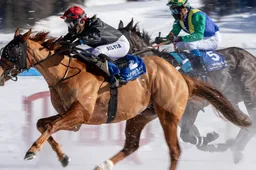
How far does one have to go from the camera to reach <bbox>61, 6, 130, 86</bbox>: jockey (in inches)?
261

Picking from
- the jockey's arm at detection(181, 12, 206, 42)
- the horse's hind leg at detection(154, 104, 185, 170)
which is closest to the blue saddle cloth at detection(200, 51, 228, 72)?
the jockey's arm at detection(181, 12, 206, 42)

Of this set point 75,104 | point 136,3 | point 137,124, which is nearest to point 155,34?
point 136,3

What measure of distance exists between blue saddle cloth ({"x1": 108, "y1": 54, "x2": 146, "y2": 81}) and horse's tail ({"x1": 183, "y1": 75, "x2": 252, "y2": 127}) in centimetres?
60

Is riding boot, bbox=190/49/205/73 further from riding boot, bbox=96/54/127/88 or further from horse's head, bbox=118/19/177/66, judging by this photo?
riding boot, bbox=96/54/127/88

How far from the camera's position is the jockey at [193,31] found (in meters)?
8.44

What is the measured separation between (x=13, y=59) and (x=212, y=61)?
10.0 feet

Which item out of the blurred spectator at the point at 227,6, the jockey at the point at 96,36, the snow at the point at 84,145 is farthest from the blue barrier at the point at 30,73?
the blurred spectator at the point at 227,6

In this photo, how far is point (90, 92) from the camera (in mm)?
6672

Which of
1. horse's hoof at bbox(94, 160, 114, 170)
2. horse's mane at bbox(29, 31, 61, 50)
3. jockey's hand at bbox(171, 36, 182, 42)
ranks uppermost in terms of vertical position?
horse's mane at bbox(29, 31, 61, 50)

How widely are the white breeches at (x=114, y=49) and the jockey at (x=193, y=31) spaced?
1.48 metres

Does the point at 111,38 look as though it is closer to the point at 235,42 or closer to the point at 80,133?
the point at 80,133

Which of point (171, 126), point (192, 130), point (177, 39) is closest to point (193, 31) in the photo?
point (177, 39)

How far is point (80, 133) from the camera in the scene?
8719 millimetres

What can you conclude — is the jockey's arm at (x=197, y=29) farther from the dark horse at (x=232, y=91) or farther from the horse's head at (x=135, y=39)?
the horse's head at (x=135, y=39)
